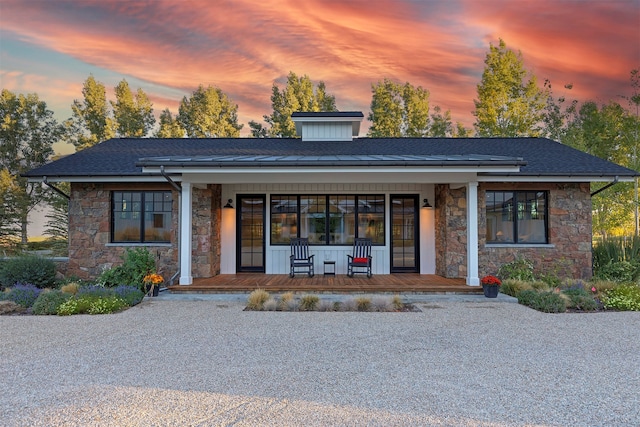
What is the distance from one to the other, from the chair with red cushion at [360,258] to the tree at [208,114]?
47.7 ft

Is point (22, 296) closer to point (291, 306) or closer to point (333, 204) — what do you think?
point (291, 306)

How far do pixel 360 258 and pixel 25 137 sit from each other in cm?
1894

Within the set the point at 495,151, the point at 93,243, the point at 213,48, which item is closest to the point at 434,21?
the point at 495,151

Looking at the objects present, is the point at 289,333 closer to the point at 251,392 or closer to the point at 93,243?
the point at 251,392

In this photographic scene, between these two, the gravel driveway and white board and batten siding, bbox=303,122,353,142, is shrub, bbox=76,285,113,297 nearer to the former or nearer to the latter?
the gravel driveway

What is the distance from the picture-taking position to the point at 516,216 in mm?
9117

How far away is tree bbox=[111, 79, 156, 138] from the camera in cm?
2105

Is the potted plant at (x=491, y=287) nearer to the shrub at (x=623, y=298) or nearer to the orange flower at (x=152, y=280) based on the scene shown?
the shrub at (x=623, y=298)

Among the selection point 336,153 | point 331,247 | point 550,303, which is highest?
point 336,153

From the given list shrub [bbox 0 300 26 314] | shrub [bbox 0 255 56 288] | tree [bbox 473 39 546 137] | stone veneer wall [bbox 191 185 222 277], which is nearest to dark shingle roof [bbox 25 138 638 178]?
stone veneer wall [bbox 191 185 222 277]

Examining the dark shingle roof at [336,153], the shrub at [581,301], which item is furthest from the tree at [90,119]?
the shrub at [581,301]

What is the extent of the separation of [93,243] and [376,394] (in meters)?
8.39

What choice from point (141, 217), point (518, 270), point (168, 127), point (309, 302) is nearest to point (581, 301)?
point (518, 270)

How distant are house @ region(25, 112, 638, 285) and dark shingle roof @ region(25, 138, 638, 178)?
5 centimetres
